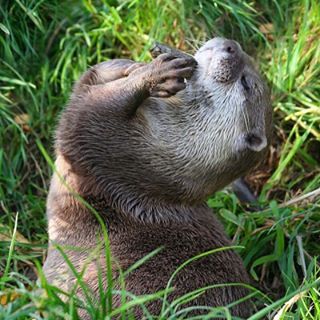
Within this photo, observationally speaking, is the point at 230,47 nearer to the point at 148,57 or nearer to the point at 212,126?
the point at 212,126

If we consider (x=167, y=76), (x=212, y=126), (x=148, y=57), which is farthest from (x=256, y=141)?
(x=148, y=57)

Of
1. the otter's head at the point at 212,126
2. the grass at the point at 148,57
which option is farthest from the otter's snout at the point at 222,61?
the grass at the point at 148,57

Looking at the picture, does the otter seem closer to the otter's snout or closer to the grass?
the otter's snout

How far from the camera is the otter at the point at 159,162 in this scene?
3.05m

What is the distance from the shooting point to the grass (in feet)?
12.6

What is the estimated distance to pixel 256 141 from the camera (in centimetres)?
331

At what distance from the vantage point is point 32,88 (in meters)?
4.15

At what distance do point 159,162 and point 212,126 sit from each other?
9.8 inches

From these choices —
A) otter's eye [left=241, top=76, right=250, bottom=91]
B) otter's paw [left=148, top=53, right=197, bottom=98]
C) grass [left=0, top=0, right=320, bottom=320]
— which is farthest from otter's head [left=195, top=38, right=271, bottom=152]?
grass [left=0, top=0, right=320, bottom=320]

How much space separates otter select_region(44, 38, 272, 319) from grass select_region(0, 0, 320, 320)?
0.55m

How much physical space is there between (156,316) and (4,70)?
1710mm

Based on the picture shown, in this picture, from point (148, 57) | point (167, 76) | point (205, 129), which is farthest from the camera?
point (148, 57)

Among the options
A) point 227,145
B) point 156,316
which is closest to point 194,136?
point 227,145

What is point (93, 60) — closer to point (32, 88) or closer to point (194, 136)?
point (32, 88)
